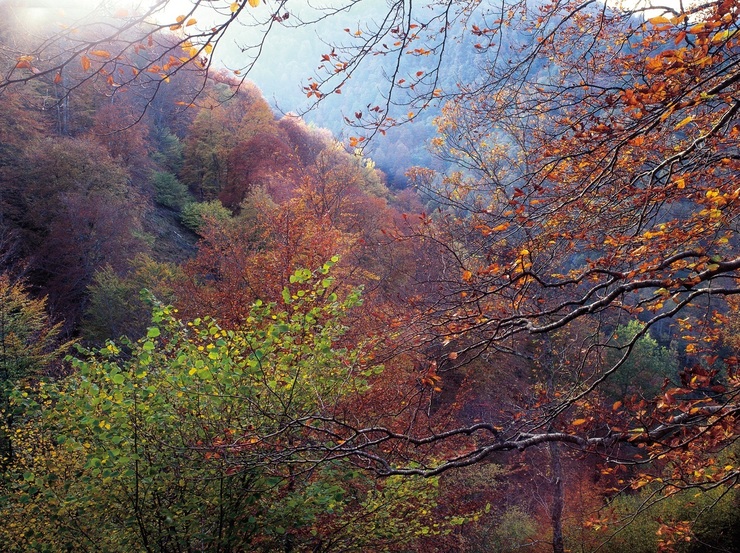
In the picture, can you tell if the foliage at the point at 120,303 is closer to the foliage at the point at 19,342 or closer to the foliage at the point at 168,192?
the foliage at the point at 19,342

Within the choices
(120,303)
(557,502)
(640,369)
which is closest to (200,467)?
(557,502)

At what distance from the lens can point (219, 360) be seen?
17.0 feet

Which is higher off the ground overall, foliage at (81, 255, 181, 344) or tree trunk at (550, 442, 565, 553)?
foliage at (81, 255, 181, 344)

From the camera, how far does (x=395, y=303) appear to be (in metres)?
10.6

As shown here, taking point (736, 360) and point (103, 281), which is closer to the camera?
point (736, 360)

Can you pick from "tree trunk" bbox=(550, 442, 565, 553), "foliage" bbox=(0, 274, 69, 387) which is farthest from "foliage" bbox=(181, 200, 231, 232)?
"tree trunk" bbox=(550, 442, 565, 553)

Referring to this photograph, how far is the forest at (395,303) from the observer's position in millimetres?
2750

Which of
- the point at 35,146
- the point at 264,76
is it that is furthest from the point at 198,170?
the point at 264,76

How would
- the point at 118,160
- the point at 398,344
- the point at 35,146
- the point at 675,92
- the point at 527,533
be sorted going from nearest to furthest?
the point at 675,92 → the point at 398,344 → the point at 527,533 → the point at 35,146 → the point at 118,160

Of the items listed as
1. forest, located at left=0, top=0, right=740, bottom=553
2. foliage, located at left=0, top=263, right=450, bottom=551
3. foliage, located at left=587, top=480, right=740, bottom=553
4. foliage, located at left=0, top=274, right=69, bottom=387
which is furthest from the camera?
foliage, located at left=0, top=274, right=69, bottom=387

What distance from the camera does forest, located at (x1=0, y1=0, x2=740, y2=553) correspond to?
2.75m

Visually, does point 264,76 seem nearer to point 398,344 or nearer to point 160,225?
point 160,225

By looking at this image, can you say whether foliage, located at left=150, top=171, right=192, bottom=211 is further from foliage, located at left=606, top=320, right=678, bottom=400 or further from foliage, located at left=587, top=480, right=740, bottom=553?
foliage, located at left=587, top=480, right=740, bottom=553

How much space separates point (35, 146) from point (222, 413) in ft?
78.1
